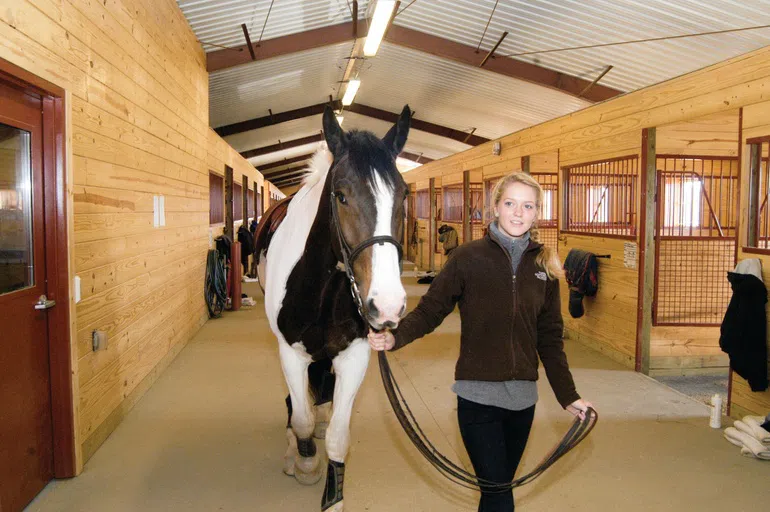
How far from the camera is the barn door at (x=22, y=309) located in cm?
203

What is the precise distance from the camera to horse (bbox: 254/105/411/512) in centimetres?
162

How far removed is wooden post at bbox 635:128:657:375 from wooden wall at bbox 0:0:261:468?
358cm

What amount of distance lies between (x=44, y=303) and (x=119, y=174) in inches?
42.7

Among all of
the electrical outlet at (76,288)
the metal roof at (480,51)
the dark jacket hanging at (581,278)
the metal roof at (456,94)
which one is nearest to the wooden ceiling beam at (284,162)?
the metal roof at (456,94)

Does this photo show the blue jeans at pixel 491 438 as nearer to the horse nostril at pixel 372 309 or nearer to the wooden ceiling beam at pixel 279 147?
the horse nostril at pixel 372 309

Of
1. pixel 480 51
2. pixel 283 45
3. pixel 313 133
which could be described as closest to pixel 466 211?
pixel 480 51

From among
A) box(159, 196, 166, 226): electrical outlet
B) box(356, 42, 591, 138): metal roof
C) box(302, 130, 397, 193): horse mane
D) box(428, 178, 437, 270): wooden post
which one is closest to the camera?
box(302, 130, 397, 193): horse mane

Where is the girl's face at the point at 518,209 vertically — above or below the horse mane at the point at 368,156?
below

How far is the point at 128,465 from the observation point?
2.64 m

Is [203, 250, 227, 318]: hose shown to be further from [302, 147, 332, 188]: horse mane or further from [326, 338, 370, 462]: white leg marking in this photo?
[326, 338, 370, 462]: white leg marking

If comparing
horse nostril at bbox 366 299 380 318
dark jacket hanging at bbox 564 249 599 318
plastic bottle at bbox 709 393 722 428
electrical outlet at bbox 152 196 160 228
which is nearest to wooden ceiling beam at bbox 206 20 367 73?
electrical outlet at bbox 152 196 160 228

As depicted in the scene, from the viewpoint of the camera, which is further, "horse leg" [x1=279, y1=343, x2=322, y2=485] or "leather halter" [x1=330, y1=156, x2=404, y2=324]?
"horse leg" [x1=279, y1=343, x2=322, y2=485]

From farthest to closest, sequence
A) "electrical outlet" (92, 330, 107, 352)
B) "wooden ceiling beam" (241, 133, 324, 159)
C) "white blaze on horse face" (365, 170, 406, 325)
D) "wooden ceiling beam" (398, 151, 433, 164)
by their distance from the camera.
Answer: "wooden ceiling beam" (398, 151, 433, 164) < "wooden ceiling beam" (241, 133, 324, 159) < "electrical outlet" (92, 330, 107, 352) < "white blaze on horse face" (365, 170, 406, 325)

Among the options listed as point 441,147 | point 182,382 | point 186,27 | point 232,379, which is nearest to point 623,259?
point 232,379
